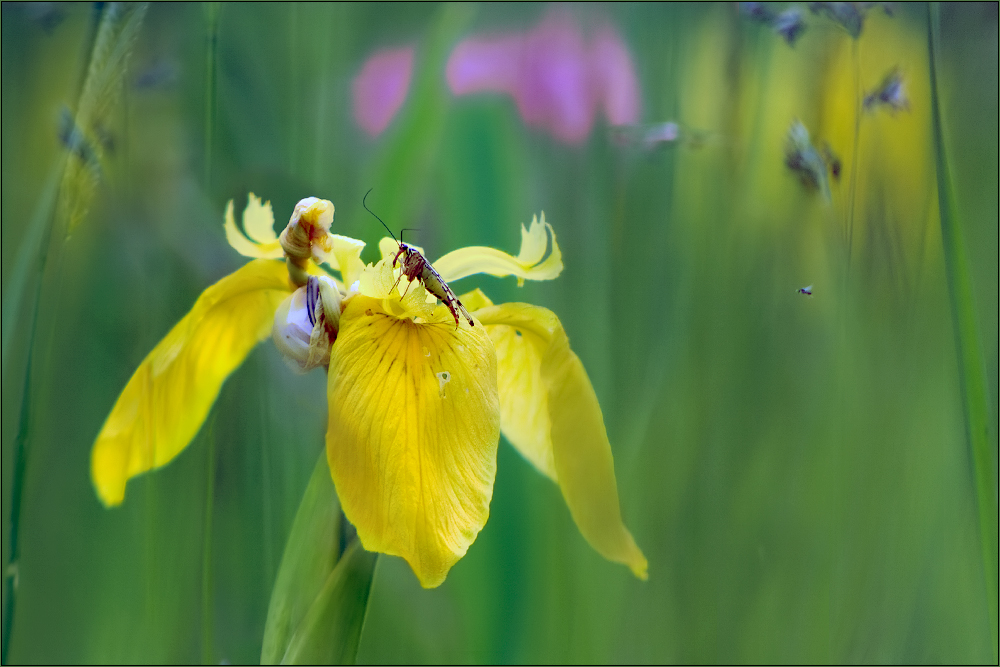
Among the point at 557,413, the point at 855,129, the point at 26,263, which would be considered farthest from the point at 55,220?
the point at 855,129

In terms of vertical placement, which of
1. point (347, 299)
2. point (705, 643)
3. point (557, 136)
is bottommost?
point (705, 643)

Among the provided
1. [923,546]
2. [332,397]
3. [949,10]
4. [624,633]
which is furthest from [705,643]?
[949,10]

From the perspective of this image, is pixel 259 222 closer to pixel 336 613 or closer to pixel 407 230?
pixel 407 230

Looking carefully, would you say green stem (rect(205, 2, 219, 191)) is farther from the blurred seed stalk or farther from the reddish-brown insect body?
the reddish-brown insect body

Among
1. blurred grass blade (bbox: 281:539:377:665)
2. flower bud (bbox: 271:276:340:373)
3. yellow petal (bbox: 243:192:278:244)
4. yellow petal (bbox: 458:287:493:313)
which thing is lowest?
blurred grass blade (bbox: 281:539:377:665)

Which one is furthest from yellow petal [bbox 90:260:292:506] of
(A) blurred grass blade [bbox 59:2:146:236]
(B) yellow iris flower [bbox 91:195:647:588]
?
(A) blurred grass blade [bbox 59:2:146:236]

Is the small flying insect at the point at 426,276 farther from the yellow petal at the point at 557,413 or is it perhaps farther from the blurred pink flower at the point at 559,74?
the blurred pink flower at the point at 559,74

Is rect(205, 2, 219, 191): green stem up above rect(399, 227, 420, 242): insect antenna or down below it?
above

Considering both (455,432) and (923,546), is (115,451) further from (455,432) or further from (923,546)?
(923,546)

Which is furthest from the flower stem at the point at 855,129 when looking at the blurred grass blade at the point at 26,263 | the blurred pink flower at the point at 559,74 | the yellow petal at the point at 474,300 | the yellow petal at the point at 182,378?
the blurred grass blade at the point at 26,263
